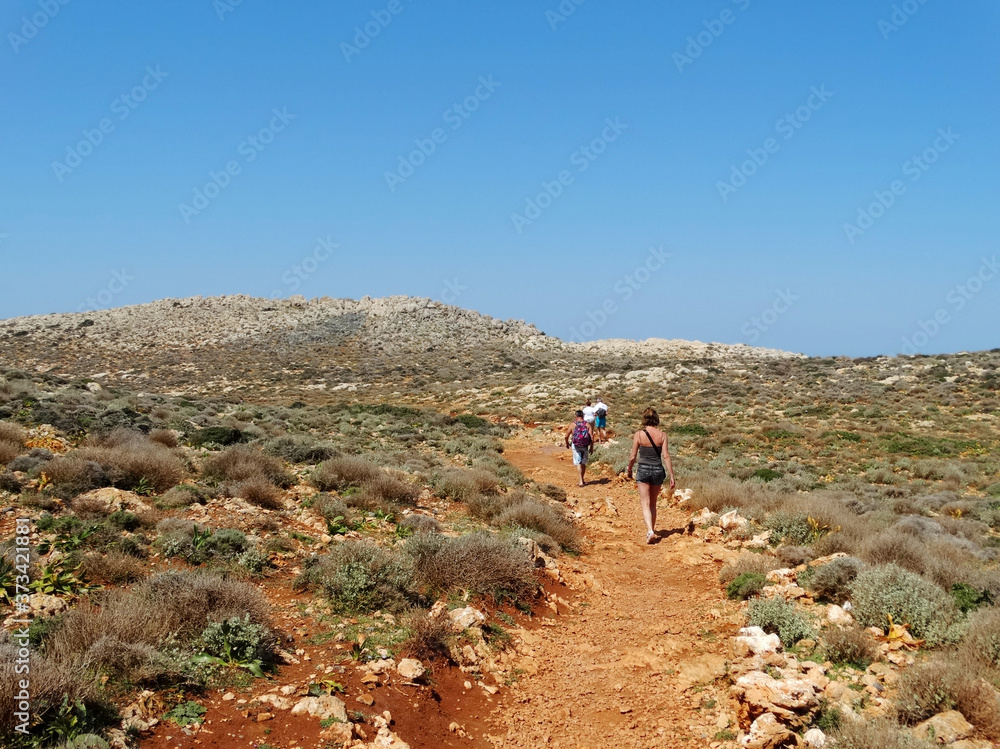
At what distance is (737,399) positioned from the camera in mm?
32938

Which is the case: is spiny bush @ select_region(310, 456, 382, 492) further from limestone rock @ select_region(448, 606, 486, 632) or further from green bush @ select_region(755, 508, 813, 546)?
green bush @ select_region(755, 508, 813, 546)

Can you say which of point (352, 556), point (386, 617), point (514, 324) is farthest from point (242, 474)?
point (514, 324)

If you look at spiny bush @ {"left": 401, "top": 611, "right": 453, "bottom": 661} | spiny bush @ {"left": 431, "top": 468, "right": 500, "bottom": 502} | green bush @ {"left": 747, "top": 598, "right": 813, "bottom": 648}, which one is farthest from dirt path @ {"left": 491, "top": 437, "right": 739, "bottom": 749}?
spiny bush @ {"left": 431, "top": 468, "right": 500, "bottom": 502}

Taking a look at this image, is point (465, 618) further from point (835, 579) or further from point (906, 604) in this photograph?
point (906, 604)

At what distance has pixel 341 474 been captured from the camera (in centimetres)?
1109

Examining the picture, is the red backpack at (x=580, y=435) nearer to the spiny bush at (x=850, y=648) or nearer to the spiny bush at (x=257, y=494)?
the spiny bush at (x=257, y=494)

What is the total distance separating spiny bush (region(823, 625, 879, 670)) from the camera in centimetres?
549

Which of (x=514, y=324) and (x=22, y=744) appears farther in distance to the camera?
(x=514, y=324)

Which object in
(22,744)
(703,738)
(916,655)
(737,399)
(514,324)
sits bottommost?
(703,738)

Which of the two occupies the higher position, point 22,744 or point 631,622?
point 22,744

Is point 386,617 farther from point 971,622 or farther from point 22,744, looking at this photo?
point 971,622

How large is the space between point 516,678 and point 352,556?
7.25 ft

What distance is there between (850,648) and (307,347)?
62637 mm

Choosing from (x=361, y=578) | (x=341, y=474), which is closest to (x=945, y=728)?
(x=361, y=578)
